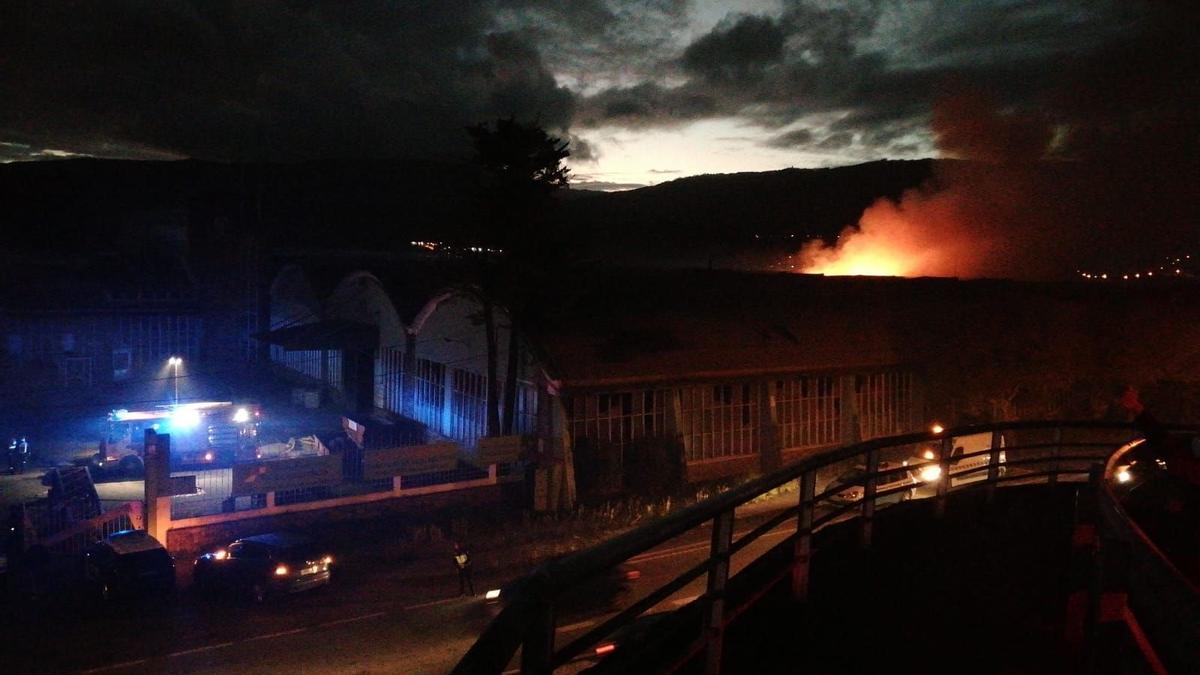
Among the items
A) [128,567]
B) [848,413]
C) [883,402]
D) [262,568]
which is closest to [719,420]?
[848,413]

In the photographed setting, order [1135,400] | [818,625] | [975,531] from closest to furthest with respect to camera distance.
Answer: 1. [818,625]
2. [1135,400]
3. [975,531]

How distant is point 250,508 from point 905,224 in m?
34.6

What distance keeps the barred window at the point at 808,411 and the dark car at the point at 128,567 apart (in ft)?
52.2

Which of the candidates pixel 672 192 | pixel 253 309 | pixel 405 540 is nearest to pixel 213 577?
pixel 405 540

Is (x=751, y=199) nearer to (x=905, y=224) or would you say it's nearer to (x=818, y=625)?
(x=905, y=224)

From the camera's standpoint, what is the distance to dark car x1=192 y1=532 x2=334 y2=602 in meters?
14.7

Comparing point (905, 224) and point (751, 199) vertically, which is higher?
point (751, 199)

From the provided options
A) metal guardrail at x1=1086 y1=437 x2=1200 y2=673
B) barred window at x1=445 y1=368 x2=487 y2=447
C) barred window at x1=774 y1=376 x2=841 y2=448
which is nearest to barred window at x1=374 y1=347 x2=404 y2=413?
barred window at x1=445 y1=368 x2=487 y2=447

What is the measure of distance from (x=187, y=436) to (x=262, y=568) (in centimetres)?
1259

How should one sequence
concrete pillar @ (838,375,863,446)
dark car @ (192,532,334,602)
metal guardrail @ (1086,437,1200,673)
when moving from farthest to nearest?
concrete pillar @ (838,375,863,446) < dark car @ (192,532,334,602) < metal guardrail @ (1086,437,1200,673)

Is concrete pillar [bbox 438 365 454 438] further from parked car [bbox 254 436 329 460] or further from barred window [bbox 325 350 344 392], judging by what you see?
barred window [bbox 325 350 344 392]

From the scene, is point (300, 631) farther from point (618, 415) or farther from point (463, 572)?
point (618, 415)

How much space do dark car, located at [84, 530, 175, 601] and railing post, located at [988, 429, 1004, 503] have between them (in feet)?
42.3

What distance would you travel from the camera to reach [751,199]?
418 feet
